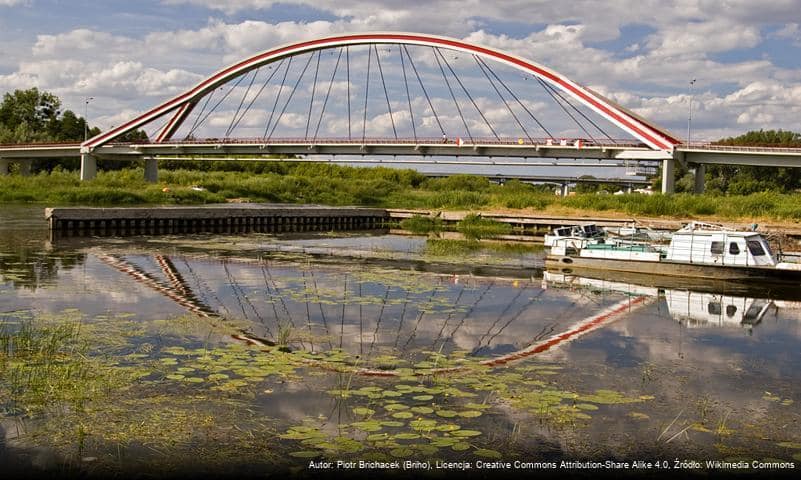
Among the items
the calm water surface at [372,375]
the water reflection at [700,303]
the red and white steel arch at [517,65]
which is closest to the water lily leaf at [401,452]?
the calm water surface at [372,375]

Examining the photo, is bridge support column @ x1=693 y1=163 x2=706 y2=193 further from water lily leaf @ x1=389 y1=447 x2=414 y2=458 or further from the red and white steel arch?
water lily leaf @ x1=389 y1=447 x2=414 y2=458

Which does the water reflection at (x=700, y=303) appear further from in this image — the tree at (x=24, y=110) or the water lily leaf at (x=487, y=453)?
the tree at (x=24, y=110)

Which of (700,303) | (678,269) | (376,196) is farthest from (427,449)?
(376,196)

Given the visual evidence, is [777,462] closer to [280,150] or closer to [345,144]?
[345,144]

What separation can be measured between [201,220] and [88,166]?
4433cm

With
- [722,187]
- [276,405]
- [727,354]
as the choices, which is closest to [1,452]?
[276,405]

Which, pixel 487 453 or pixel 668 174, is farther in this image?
pixel 668 174

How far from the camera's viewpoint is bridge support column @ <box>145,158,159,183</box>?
244 feet

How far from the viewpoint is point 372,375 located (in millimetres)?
9727

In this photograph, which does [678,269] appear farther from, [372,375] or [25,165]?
[25,165]

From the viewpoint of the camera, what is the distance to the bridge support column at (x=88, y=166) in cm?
7575

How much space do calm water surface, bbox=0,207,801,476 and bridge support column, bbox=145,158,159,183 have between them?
5793 cm

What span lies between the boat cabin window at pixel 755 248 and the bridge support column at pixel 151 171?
62.1 meters

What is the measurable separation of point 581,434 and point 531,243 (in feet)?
90.6
